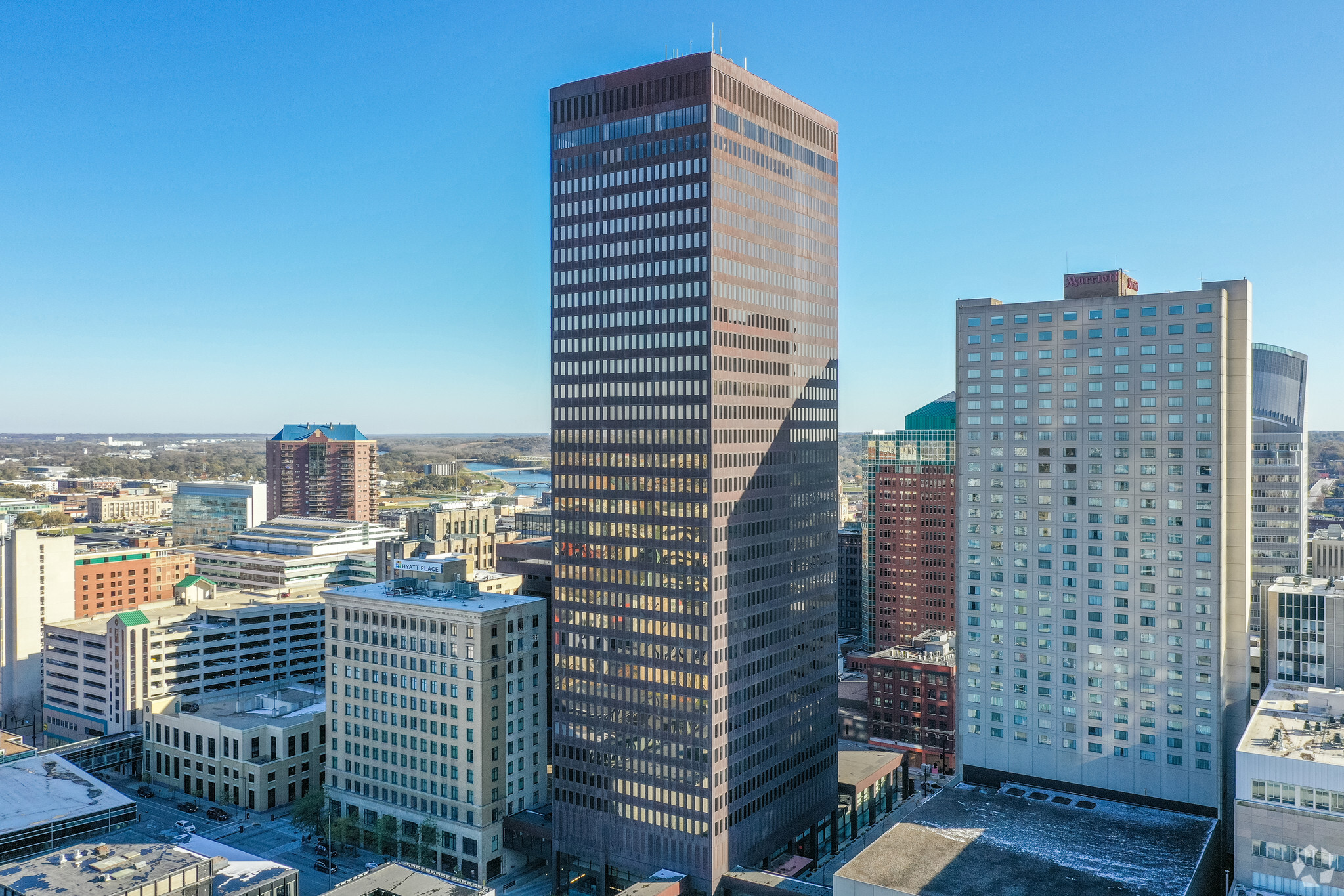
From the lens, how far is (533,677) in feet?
504

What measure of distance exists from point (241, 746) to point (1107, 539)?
138 meters

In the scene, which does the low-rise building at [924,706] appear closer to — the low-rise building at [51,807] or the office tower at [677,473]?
the office tower at [677,473]

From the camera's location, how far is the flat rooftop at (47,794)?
134 meters

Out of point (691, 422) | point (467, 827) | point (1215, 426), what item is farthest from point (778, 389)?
point (467, 827)

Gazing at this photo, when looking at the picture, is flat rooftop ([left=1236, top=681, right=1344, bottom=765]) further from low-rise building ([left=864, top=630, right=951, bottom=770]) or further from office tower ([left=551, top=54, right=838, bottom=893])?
low-rise building ([left=864, top=630, right=951, bottom=770])

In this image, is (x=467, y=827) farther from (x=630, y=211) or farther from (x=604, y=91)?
(x=604, y=91)

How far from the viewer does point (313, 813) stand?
15250 centimetres

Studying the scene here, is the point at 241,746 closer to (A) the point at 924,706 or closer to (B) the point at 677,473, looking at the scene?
(B) the point at 677,473

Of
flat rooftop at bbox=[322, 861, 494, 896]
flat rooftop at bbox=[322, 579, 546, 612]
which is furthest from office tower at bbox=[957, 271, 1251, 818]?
flat rooftop at bbox=[322, 861, 494, 896]

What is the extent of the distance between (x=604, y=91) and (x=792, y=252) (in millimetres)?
35858

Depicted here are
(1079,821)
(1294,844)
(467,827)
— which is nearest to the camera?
(1294,844)

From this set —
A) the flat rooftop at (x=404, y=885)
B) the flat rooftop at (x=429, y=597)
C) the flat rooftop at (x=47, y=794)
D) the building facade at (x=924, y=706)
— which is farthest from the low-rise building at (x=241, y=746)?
the building facade at (x=924, y=706)

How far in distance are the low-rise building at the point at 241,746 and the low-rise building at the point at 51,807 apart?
20.7 metres

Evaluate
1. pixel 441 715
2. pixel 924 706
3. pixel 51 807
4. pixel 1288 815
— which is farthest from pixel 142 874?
pixel 924 706
